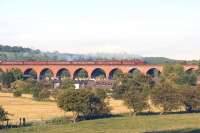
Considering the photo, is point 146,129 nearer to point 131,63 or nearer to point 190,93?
point 190,93

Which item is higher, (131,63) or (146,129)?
(131,63)

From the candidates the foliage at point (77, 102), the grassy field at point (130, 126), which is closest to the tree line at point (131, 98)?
the foliage at point (77, 102)

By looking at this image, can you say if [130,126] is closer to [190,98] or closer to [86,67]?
[190,98]

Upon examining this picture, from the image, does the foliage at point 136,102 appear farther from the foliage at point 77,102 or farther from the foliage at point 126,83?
the foliage at point 126,83

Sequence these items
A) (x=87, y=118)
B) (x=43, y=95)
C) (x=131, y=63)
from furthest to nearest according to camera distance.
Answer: (x=131, y=63) < (x=43, y=95) < (x=87, y=118)

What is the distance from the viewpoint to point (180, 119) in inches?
2522

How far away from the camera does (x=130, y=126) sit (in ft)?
182

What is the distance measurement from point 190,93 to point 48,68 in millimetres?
81217

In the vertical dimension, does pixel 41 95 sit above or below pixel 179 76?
below

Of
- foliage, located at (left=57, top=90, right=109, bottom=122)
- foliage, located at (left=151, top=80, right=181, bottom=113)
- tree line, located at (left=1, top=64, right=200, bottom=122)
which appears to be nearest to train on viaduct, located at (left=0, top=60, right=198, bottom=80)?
tree line, located at (left=1, top=64, right=200, bottom=122)

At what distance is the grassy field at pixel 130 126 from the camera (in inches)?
1999

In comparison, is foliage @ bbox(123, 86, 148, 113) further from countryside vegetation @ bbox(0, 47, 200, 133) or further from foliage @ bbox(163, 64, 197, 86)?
foliage @ bbox(163, 64, 197, 86)

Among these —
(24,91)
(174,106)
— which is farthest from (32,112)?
(24,91)

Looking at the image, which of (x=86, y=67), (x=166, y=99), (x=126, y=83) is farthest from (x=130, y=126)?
(x=86, y=67)
